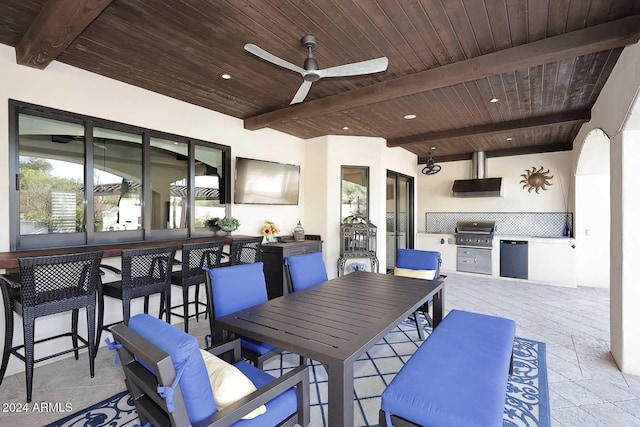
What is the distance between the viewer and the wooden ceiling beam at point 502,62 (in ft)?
7.79

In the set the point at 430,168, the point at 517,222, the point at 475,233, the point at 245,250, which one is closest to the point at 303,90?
the point at 245,250

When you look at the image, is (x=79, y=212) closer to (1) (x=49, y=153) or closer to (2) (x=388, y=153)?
(1) (x=49, y=153)

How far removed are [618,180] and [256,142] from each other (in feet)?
14.6

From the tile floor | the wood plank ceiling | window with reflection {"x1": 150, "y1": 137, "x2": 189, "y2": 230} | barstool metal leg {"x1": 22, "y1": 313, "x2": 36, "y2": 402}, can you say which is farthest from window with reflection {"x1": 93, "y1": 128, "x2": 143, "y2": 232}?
the tile floor

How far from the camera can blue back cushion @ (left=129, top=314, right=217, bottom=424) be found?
1.08 meters

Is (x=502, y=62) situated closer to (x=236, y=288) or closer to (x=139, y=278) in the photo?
(x=236, y=288)

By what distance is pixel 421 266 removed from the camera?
3.70 m

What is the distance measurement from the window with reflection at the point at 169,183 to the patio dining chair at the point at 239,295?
82.6 inches

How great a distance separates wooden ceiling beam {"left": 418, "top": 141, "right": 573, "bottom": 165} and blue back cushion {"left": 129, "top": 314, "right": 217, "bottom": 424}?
24.9 feet

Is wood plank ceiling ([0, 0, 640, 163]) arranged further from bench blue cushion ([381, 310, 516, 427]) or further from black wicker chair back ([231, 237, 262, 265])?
bench blue cushion ([381, 310, 516, 427])

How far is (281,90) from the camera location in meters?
3.74

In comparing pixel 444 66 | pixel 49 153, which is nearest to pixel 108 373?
pixel 49 153

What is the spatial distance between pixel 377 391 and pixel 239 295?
1286 millimetres

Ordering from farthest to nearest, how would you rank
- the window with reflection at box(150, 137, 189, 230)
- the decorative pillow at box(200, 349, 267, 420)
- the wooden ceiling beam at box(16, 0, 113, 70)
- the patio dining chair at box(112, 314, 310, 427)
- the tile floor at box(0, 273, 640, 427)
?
the window with reflection at box(150, 137, 189, 230) → the tile floor at box(0, 273, 640, 427) → the wooden ceiling beam at box(16, 0, 113, 70) → the decorative pillow at box(200, 349, 267, 420) → the patio dining chair at box(112, 314, 310, 427)
